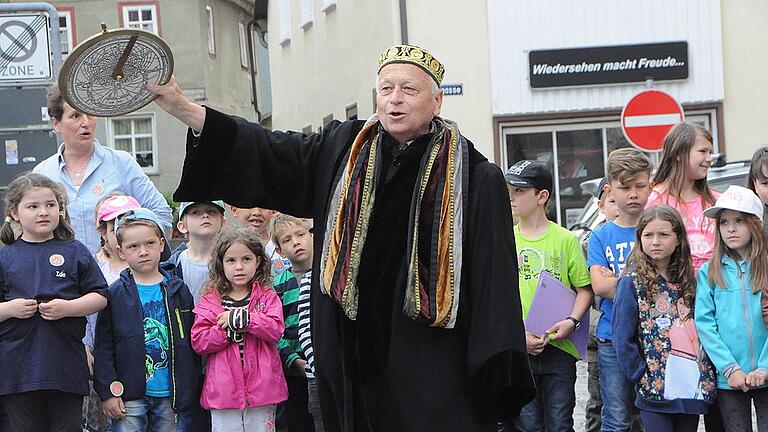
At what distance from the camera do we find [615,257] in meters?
6.94

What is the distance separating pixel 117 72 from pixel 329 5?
63.0ft

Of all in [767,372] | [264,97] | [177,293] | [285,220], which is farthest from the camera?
[264,97]

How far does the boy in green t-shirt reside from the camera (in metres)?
6.78

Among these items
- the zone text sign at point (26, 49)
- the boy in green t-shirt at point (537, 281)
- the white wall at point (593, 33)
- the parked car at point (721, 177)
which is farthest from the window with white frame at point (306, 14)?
the boy in green t-shirt at point (537, 281)

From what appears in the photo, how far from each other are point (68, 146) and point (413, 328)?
3.51m

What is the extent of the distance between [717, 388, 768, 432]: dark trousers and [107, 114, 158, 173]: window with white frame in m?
35.5

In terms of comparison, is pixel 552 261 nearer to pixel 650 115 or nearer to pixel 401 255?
pixel 401 255

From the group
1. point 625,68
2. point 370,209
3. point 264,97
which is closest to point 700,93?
point 625,68

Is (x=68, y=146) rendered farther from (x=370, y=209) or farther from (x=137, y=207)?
(x=370, y=209)

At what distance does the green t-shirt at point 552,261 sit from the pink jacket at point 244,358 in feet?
4.57

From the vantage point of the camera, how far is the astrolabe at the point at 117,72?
14.0 ft

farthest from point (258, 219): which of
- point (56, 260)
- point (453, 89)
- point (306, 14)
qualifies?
point (306, 14)

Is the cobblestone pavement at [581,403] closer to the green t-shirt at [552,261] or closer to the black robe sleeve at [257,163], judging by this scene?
the green t-shirt at [552,261]

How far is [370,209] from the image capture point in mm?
4352
